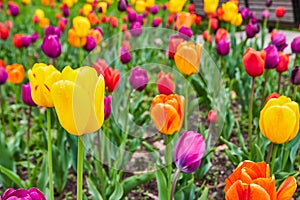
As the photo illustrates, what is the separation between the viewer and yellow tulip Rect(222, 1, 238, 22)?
2970 mm

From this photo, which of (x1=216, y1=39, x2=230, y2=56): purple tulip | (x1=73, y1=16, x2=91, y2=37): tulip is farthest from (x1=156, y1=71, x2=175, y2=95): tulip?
(x1=73, y1=16, x2=91, y2=37): tulip

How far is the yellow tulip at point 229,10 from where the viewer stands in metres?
2.97

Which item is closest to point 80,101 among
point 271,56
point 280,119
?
point 280,119

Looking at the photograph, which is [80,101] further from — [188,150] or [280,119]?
[280,119]

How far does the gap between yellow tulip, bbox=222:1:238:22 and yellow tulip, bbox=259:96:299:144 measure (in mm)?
1838

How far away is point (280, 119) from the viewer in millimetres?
1194

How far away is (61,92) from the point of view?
2.93ft

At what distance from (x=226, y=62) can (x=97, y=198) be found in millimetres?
1805

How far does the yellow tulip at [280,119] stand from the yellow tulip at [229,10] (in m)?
1.84

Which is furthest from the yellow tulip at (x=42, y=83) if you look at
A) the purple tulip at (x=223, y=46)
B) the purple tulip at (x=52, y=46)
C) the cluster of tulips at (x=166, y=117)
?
the purple tulip at (x=223, y=46)

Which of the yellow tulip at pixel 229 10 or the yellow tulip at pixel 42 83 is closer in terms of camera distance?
the yellow tulip at pixel 42 83

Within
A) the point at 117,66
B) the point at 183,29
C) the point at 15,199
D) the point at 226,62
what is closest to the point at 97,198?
the point at 15,199

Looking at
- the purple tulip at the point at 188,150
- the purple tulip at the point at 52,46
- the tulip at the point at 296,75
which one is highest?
the purple tulip at the point at 52,46

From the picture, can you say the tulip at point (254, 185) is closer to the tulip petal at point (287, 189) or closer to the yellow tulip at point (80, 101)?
the tulip petal at point (287, 189)
